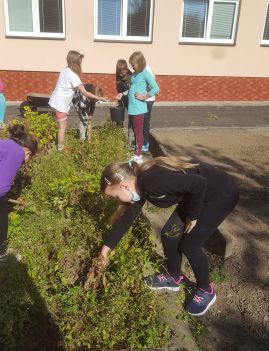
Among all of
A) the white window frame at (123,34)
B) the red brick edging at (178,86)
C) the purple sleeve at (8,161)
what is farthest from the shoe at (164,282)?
the white window frame at (123,34)

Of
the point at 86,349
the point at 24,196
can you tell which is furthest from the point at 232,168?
the point at 86,349

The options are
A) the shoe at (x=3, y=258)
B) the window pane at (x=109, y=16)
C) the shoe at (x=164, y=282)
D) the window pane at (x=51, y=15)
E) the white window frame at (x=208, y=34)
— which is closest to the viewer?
the shoe at (x=164, y=282)

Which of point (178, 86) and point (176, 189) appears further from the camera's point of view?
point (178, 86)

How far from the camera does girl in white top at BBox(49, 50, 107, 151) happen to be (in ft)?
19.0

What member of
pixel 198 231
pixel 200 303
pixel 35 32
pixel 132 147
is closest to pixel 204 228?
pixel 198 231

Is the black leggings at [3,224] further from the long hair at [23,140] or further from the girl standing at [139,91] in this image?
the girl standing at [139,91]

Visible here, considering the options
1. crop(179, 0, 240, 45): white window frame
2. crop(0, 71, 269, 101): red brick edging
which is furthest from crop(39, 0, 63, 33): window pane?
crop(179, 0, 240, 45): white window frame

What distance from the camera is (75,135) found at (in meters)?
6.72

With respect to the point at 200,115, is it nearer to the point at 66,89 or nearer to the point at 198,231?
the point at 66,89

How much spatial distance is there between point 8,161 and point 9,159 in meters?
0.02

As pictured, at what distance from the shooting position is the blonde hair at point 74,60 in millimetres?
5695

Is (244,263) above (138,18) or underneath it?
underneath

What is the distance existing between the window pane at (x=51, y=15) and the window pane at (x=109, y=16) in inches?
43.6

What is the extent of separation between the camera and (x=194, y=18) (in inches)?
439
